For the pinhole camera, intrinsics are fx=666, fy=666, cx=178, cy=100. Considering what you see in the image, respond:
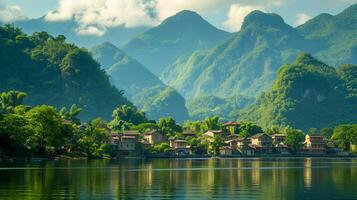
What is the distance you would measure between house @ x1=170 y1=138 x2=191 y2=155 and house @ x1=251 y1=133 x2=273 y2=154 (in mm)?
22138

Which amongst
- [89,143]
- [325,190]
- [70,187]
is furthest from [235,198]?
[89,143]

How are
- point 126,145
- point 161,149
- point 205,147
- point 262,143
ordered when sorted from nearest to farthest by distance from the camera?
point 161,149 → point 126,145 → point 205,147 → point 262,143

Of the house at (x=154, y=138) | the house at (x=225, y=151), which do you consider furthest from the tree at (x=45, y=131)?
the house at (x=225, y=151)

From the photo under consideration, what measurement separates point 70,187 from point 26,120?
54.6 meters

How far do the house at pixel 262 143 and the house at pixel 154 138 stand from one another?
2662 cm

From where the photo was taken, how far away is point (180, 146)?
7185 inches

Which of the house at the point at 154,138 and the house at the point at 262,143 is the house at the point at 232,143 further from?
the house at the point at 154,138

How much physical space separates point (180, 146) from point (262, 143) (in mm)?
27403

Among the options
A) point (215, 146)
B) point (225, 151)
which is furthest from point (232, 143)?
point (215, 146)

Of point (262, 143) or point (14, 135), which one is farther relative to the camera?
point (262, 143)

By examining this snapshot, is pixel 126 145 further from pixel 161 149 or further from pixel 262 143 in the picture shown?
pixel 262 143

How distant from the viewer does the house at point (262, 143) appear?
19316cm

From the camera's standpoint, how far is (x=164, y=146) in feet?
561

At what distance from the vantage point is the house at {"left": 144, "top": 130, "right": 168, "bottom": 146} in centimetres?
18600
